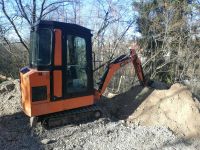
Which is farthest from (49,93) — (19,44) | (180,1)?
(180,1)

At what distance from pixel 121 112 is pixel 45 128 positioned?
2.30 m

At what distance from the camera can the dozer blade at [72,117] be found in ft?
22.3

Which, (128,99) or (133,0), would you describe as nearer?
(128,99)

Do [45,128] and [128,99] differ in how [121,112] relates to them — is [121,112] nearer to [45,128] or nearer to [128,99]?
[128,99]

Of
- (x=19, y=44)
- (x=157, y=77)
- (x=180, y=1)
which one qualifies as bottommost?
(x=157, y=77)

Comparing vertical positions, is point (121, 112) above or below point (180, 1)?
below

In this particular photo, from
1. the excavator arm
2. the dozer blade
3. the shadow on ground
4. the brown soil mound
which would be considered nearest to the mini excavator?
the dozer blade

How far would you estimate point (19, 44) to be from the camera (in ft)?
46.5

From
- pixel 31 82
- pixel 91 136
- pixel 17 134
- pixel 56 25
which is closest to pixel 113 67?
pixel 56 25

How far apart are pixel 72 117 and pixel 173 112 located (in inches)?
94.4

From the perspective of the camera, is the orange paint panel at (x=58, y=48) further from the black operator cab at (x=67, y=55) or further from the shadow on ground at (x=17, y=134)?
the shadow on ground at (x=17, y=134)

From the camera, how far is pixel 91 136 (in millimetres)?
6383

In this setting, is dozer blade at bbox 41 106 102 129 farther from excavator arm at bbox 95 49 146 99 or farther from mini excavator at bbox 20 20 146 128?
excavator arm at bbox 95 49 146 99

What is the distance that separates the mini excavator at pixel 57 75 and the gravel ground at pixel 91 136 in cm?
37
